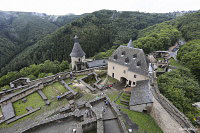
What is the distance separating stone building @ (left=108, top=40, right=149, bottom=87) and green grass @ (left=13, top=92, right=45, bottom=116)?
733 inches

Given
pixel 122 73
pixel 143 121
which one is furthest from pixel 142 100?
pixel 122 73

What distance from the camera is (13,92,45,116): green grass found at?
18.1 metres

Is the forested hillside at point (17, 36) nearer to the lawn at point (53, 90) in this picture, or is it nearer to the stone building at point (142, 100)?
the lawn at point (53, 90)

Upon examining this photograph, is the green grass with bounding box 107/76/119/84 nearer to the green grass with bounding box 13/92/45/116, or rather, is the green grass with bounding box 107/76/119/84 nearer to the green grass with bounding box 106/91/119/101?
the green grass with bounding box 106/91/119/101

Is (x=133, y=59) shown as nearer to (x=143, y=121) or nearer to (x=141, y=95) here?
(x=141, y=95)

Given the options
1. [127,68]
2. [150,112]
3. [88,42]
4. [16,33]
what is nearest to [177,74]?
[127,68]

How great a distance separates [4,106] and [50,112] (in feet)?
27.5

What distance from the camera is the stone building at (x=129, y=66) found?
80.3ft

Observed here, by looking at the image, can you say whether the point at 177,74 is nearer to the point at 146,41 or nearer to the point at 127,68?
the point at 127,68

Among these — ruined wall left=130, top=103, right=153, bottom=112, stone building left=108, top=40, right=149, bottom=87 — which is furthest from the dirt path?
stone building left=108, top=40, right=149, bottom=87

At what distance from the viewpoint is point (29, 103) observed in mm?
19812

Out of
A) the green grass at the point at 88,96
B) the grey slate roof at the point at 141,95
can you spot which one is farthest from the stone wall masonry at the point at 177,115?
the green grass at the point at 88,96

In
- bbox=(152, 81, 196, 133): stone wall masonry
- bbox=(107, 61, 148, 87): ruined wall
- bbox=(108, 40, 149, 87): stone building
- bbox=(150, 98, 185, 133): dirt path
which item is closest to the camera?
bbox=(152, 81, 196, 133): stone wall masonry

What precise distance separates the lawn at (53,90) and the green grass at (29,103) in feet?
5.18
